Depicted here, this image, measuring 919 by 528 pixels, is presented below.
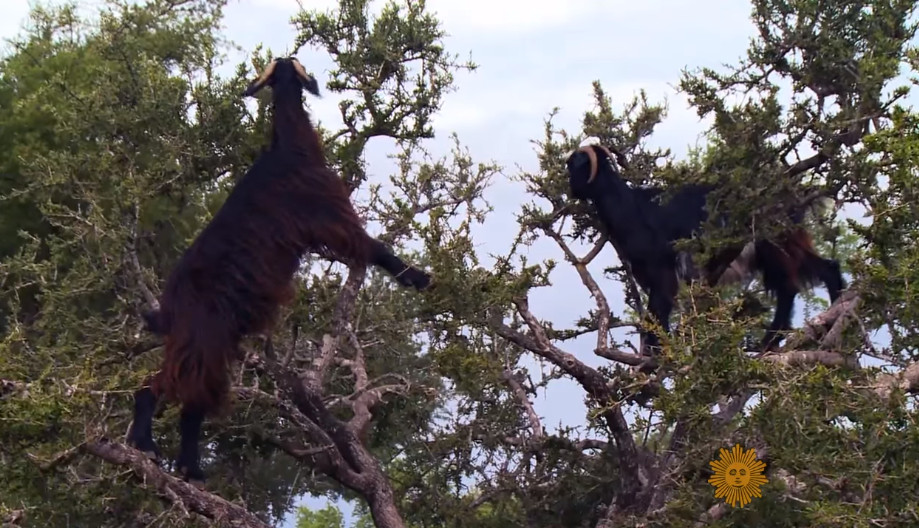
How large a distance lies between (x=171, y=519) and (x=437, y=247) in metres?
1.63

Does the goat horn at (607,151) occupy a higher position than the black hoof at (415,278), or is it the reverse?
the goat horn at (607,151)

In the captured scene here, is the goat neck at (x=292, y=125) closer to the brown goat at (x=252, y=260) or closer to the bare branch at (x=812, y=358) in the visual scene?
the brown goat at (x=252, y=260)

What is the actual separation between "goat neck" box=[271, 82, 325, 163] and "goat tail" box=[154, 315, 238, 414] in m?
1.02

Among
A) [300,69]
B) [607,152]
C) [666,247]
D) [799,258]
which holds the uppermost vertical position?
[607,152]

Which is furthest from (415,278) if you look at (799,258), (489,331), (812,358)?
(799,258)

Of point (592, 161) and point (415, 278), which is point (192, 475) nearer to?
point (415, 278)

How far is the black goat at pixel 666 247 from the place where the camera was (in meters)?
5.80

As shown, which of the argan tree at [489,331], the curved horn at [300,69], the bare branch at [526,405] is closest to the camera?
the argan tree at [489,331]

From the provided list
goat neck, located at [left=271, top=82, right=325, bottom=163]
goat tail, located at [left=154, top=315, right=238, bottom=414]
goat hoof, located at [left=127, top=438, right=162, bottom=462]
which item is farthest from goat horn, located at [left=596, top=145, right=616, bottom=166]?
goat hoof, located at [left=127, top=438, right=162, bottom=462]

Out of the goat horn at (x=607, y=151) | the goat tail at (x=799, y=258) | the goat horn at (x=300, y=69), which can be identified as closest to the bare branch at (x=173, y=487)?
the goat horn at (x=300, y=69)

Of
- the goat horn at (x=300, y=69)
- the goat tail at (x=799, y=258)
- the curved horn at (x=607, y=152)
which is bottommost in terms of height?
the goat tail at (x=799, y=258)

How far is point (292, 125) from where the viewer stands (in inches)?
199

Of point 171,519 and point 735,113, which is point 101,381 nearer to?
point 171,519

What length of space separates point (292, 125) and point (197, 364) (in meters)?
1.33
